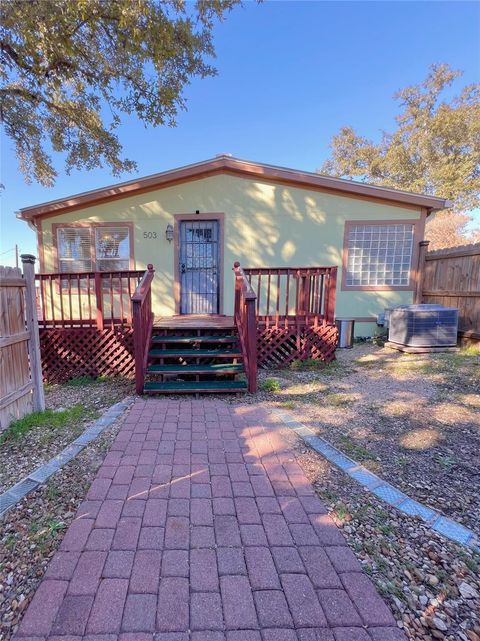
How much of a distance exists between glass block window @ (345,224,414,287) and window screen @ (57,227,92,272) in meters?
6.14

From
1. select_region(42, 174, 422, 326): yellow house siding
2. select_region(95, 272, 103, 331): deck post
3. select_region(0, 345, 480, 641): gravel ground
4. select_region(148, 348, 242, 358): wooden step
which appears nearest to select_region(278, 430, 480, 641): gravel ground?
select_region(0, 345, 480, 641): gravel ground

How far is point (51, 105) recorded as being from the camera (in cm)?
620

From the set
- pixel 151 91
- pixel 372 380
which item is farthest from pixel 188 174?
pixel 372 380

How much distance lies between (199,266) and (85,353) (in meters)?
3.20

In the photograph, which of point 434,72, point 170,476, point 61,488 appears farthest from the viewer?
point 434,72

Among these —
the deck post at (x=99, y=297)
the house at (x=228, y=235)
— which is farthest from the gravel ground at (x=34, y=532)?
the house at (x=228, y=235)

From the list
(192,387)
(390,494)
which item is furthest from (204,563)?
(192,387)

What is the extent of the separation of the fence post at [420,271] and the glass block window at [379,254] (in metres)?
0.19

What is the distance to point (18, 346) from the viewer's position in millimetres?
3074

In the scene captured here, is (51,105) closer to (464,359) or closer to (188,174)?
(188,174)

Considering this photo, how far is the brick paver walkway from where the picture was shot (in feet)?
3.88

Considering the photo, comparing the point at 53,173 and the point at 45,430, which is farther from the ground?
the point at 53,173

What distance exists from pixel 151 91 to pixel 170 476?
264 inches

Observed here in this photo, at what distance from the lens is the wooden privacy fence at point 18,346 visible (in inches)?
113
